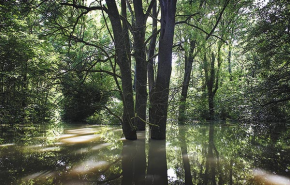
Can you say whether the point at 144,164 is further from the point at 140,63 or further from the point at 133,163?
the point at 140,63

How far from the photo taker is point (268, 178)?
3.45 metres

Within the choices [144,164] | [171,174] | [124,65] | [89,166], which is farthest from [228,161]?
[124,65]

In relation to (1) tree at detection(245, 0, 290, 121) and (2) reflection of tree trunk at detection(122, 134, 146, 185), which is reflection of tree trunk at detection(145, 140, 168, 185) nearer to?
(2) reflection of tree trunk at detection(122, 134, 146, 185)

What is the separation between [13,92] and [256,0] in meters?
9.62

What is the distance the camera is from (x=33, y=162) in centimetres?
418

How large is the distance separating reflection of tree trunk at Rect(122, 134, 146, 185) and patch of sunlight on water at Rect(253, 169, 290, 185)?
194 centimetres

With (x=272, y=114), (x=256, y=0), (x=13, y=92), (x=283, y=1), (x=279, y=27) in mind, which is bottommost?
(x=272, y=114)

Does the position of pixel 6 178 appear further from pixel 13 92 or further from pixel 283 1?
pixel 283 1

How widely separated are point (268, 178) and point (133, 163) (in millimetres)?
2481

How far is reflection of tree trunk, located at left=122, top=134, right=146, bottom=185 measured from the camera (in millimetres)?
3380

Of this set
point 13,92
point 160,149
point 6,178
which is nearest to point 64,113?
point 13,92

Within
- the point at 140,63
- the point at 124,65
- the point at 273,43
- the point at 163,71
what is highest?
the point at 273,43

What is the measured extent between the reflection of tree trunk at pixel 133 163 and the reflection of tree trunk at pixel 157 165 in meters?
0.12

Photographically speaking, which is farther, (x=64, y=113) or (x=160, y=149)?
(x=64, y=113)
